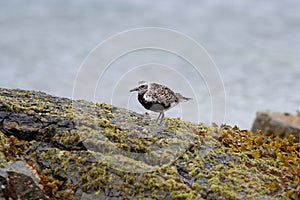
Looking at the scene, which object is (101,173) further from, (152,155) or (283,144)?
(283,144)

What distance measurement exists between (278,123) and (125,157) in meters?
8.90

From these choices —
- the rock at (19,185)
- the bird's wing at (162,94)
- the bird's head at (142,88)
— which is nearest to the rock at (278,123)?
the bird's wing at (162,94)

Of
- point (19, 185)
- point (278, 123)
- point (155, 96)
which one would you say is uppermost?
point (278, 123)

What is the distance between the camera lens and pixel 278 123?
40.0 ft

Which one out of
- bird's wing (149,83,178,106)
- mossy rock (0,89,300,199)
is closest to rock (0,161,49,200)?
mossy rock (0,89,300,199)

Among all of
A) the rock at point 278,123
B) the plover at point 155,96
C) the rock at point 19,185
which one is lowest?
the rock at point 19,185

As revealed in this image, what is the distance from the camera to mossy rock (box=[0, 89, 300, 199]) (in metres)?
4.04

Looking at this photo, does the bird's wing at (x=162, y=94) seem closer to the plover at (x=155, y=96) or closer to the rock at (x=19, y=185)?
the plover at (x=155, y=96)

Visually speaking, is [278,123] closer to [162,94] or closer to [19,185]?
[162,94]

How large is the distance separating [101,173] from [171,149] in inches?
35.2

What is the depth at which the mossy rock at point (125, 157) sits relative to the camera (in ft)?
13.2

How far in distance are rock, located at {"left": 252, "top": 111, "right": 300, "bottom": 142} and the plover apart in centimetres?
744


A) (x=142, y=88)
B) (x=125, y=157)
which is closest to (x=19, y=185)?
(x=125, y=157)

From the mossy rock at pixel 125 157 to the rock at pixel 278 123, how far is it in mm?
6650
